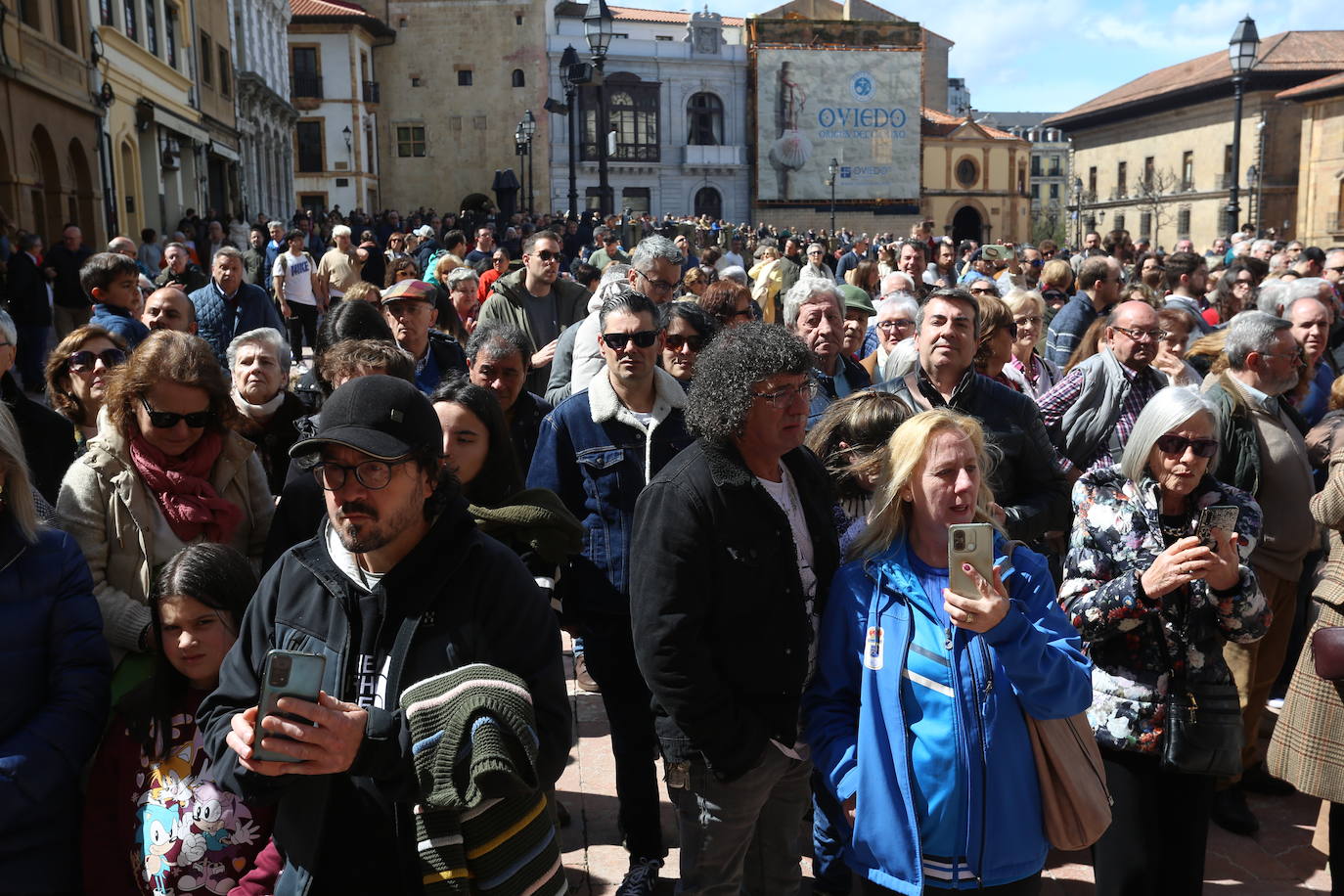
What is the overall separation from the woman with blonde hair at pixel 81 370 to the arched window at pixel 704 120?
55.7 metres

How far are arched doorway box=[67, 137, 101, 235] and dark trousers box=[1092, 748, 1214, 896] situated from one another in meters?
21.7

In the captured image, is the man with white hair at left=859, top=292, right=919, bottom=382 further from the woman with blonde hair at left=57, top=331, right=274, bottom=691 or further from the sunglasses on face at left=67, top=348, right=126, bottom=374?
the sunglasses on face at left=67, top=348, right=126, bottom=374

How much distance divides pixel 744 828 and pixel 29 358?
38.0 ft

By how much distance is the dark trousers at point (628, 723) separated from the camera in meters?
3.99

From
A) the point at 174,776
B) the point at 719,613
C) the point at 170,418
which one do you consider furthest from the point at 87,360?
the point at 719,613

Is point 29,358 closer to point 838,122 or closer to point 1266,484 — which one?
point 1266,484

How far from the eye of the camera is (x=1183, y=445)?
11.3 feet

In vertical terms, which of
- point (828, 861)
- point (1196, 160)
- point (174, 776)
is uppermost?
point (1196, 160)

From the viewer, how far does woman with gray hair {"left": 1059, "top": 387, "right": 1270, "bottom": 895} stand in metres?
3.30

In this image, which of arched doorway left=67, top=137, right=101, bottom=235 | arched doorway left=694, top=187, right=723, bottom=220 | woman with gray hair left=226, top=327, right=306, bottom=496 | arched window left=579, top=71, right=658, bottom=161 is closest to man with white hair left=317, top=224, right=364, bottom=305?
arched doorway left=67, top=137, right=101, bottom=235

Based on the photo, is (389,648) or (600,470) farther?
(600,470)

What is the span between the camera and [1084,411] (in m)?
5.20

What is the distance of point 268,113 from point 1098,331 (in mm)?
39757

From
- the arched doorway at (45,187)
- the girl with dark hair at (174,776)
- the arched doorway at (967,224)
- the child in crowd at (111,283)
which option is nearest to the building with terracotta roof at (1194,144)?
the arched doorway at (967,224)
